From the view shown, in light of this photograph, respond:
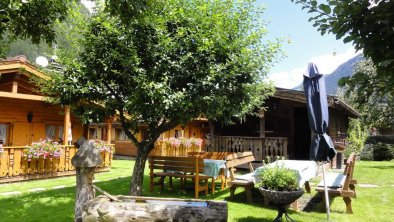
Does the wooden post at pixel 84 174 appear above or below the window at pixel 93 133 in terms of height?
below

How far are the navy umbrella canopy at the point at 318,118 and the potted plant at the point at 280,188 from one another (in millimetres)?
1056

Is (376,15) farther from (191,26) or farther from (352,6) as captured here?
(191,26)

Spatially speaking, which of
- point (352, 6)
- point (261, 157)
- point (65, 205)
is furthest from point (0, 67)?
point (352, 6)

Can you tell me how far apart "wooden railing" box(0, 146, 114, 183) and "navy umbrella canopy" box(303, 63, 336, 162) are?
436 inches

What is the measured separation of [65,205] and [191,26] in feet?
19.1

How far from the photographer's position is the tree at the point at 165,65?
730 cm

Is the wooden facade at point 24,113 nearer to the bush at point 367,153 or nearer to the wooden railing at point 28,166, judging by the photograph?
the wooden railing at point 28,166

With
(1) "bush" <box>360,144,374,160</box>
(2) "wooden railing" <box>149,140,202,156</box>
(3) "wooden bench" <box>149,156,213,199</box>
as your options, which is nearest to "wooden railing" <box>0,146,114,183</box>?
(3) "wooden bench" <box>149,156,213,199</box>

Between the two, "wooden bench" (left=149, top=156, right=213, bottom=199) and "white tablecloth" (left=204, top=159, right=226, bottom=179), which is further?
"white tablecloth" (left=204, top=159, right=226, bottom=179)

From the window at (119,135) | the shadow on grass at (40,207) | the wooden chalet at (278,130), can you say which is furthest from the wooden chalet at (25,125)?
the window at (119,135)

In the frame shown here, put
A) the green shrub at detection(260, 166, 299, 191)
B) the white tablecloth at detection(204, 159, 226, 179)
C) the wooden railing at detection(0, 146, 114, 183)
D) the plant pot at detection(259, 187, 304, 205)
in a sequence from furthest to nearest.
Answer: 1. the wooden railing at detection(0, 146, 114, 183)
2. the white tablecloth at detection(204, 159, 226, 179)
3. the green shrub at detection(260, 166, 299, 191)
4. the plant pot at detection(259, 187, 304, 205)

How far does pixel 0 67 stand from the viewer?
1223 cm

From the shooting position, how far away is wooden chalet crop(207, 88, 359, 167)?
47.9 feet

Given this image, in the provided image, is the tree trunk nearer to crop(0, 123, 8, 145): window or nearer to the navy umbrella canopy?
the navy umbrella canopy
